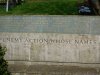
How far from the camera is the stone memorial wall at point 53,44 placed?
68.7 ft

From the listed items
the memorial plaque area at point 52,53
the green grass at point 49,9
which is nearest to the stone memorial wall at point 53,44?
the memorial plaque area at point 52,53

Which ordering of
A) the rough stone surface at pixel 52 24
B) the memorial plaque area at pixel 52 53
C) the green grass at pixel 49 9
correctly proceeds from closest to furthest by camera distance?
1. the memorial plaque area at pixel 52 53
2. the rough stone surface at pixel 52 24
3. the green grass at pixel 49 9

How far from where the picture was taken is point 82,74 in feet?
68.4

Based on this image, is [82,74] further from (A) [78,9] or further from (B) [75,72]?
(A) [78,9]

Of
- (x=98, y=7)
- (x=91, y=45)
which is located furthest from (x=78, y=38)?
(x=98, y=7)

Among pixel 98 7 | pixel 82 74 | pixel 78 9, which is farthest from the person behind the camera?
pixel 78 9

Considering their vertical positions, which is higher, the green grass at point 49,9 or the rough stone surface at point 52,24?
the green grass at point 49,9

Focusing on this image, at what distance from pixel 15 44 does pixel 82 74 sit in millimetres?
3590

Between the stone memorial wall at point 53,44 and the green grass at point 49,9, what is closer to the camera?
the stone memorial wall at point 53,44

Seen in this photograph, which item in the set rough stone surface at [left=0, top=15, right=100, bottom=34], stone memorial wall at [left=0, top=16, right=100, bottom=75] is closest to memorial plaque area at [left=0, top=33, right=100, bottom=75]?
stone memorial wall at [left=0, top=16, right=100, bottom=75]

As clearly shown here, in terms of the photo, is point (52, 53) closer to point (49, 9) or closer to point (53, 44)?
point (53, 44)

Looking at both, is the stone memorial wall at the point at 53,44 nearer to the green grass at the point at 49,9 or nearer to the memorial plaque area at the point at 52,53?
the memorial plaque area at the point at 52,53

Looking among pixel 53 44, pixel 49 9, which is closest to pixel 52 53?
pixel 53 44

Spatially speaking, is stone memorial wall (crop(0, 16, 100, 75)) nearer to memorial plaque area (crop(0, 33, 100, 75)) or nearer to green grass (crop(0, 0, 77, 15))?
memorial plaque area (crop(0, 33, 100, 75))
